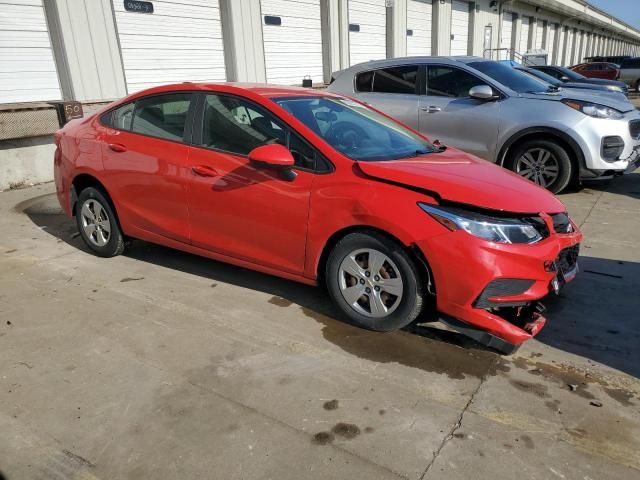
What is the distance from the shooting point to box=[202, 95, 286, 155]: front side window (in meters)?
3.65

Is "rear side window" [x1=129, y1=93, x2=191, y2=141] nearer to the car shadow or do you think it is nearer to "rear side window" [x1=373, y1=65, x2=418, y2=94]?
the car shadow

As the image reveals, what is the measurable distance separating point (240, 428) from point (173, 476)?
1.28ft

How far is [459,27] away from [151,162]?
69.2 ft

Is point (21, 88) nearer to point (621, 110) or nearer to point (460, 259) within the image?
point (460, 259)

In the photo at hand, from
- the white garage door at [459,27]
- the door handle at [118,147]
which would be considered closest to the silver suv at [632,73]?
the white garage door at [459,27]

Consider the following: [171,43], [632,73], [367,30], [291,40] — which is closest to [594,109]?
[171,43]

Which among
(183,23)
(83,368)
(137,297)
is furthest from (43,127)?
(83,368)

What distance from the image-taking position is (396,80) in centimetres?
748

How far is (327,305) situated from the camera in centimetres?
384

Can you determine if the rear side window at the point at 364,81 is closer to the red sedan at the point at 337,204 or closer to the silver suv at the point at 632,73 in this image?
the red sedan at the point at 337,204

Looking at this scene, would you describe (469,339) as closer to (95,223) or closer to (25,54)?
(95,223)

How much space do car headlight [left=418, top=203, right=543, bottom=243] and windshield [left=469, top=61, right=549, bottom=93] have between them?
443 centimetres

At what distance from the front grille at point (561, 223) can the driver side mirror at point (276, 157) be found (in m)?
1.68

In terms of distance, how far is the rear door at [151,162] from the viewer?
4.04m
